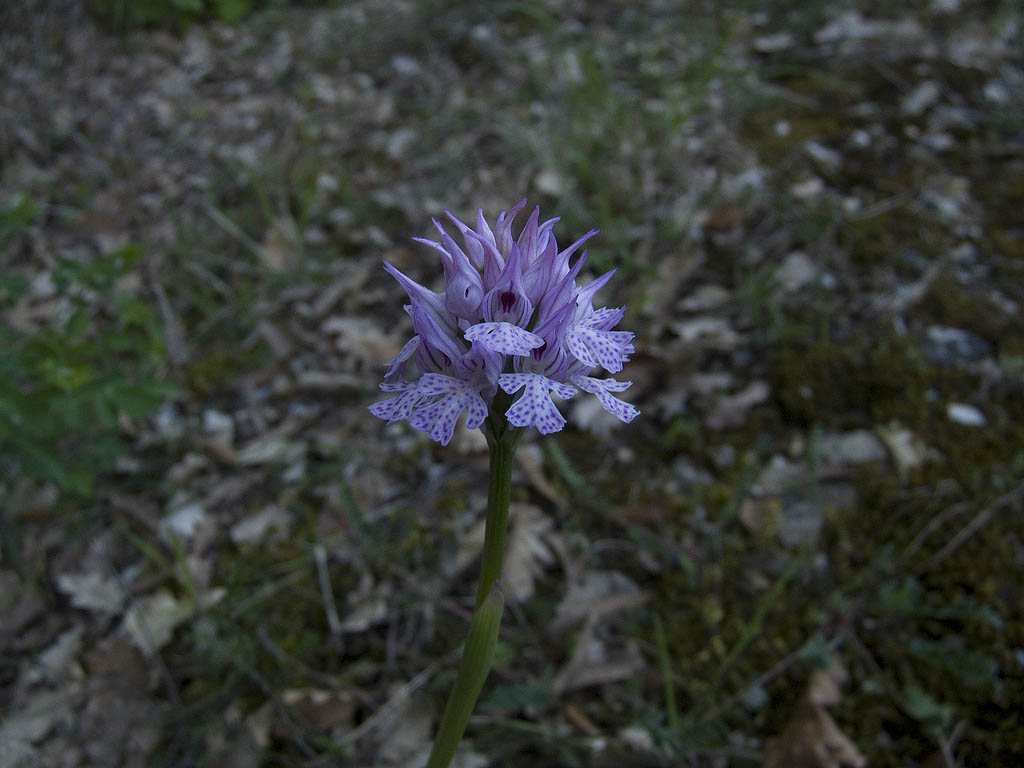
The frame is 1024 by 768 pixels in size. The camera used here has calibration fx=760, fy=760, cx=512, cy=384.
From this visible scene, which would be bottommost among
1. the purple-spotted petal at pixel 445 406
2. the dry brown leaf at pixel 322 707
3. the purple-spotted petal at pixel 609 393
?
the dry brown leaf at pixel 322 707

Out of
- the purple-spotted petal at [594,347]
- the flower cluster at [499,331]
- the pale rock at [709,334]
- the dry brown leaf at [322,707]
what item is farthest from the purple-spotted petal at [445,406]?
the pale rock at [709,334]

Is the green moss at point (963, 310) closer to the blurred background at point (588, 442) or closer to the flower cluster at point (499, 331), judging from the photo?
the blurred background at point (588, 442)

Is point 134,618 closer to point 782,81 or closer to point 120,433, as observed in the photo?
point 120,433

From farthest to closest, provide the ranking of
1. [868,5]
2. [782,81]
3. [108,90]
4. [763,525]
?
[108,90] < [868,5] < [782,81] < [763,525]

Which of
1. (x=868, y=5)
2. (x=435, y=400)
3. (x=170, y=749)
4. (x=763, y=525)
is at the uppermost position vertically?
(x=435, y=400)

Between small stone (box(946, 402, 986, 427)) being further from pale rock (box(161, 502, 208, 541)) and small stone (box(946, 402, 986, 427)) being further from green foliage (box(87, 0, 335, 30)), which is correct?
green foliage (box(87, 0, 335, 30))

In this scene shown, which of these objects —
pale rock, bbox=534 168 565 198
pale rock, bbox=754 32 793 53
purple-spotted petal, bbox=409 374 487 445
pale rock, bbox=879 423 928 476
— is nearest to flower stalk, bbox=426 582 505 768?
purple-spotted petal, bbox=409 374 487 445

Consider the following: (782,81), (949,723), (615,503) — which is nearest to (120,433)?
(615,503)
